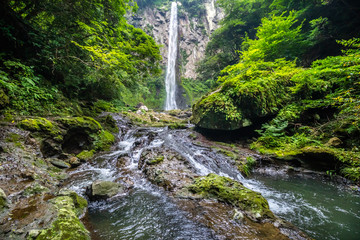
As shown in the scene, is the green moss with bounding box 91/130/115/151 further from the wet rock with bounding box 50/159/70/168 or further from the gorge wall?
the gorge wall

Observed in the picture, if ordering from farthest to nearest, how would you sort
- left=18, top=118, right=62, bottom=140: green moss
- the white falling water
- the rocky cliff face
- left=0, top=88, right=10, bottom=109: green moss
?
the rocky cliff face, the white falling water, left=18, top=118, right=62, bottom=140: green moss, left=0, top=88, right=10, bottom=109: green moss

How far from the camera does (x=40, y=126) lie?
4305 millimetres

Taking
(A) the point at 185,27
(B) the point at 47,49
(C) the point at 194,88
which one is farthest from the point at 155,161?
(A) the point at 185,27

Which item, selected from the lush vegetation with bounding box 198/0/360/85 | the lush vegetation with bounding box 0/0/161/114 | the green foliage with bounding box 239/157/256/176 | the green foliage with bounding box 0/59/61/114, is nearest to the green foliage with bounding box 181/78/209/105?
the lush vegetation with bounding box 198/0/360/85

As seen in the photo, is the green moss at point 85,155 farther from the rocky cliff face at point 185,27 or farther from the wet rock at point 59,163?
the rocky cliff face at point 185,27

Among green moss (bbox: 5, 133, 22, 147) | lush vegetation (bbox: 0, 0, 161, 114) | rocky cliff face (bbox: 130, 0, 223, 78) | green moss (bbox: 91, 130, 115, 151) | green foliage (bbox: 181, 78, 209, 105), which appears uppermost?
rocky cliff face (bbox: 130, 0, 223, 78)

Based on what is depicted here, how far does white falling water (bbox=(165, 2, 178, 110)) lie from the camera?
29.6 meters

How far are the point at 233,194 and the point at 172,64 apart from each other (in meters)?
34.8

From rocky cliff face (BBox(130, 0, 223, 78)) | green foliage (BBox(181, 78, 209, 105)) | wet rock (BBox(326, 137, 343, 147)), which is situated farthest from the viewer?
rocky cliff face (BBox(130, 0, 223, 78))

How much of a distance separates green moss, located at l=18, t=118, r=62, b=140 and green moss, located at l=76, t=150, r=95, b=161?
2.83 ft

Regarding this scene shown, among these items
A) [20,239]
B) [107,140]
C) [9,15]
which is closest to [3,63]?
[9,15]

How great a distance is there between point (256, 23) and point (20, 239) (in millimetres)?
23216

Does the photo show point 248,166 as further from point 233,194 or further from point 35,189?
point 35,189

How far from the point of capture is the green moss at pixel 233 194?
254cm
